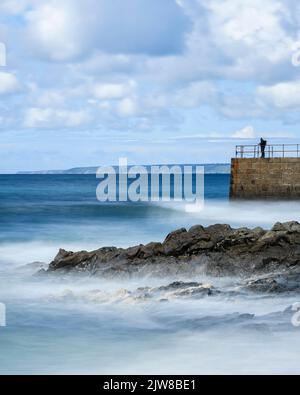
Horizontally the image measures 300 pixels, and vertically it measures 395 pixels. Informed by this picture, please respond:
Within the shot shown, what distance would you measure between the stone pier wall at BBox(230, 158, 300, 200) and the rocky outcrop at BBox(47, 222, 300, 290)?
39.0ft

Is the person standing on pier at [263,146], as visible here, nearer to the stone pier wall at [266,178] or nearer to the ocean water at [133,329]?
the stone pier wall at [266,178]

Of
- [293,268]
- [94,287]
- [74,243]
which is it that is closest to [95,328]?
[94,287]

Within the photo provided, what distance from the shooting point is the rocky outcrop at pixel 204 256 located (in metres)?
10.5

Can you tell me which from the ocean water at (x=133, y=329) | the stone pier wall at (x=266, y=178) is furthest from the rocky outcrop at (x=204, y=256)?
the stone pier wall at (x=266, y=178)

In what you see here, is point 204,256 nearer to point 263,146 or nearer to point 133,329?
point 133,329

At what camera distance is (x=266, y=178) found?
927 inches

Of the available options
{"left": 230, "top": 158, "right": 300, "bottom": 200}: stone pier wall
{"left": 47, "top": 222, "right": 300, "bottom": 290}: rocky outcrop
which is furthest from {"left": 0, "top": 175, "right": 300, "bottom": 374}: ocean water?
{"left": 230, "top": 158, "right": 300, "bottom": 200}: stone pier wall

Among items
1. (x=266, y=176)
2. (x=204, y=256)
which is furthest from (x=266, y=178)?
(x=204, y=256)

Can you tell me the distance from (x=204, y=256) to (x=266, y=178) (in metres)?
13.2

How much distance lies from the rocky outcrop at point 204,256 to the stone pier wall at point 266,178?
11.9 metres

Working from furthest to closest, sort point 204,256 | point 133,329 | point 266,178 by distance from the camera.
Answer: point 266,178, point 204,256, point 133,329
